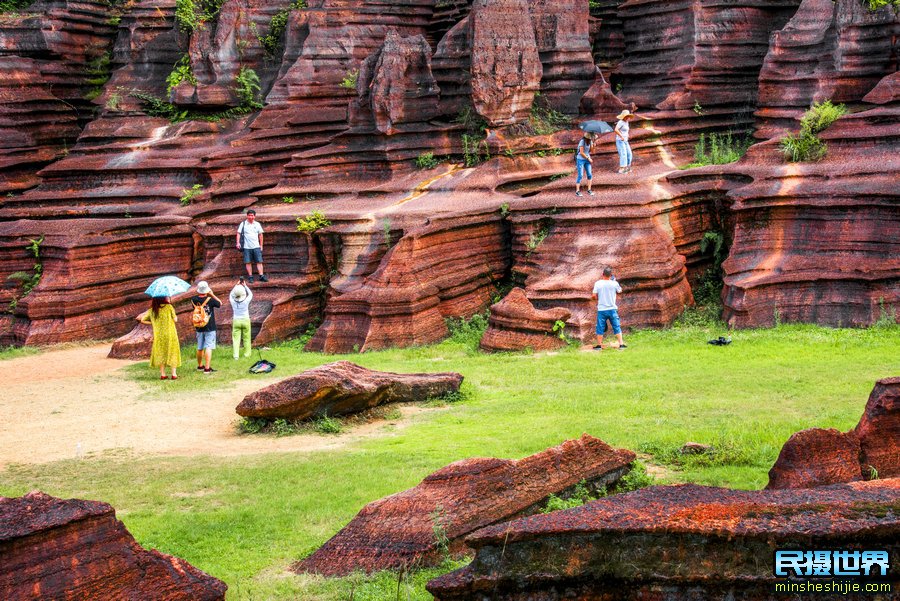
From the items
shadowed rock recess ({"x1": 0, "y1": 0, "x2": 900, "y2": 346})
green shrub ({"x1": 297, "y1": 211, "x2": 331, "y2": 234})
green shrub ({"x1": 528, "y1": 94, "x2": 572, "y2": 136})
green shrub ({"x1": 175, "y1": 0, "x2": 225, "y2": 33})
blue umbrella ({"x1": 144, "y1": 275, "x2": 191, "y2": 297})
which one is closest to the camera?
blue umbrella ({"x1": 144, "y1": 275, "x2": 191, "y2": 297})

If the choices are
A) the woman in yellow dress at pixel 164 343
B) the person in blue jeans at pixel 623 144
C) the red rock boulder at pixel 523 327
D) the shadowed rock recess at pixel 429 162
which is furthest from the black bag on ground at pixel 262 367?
the person in blue jeans at pixel 623 144

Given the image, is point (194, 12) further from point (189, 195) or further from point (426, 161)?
point (426, 161)

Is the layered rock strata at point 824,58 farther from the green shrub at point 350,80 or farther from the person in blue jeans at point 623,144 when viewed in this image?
the green shrub at point 350,80

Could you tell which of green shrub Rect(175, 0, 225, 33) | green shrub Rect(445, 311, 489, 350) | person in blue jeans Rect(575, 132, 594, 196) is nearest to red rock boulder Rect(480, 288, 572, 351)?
green shrub Rect(445, 311, 489, 350)

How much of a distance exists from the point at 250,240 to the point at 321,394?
917cm

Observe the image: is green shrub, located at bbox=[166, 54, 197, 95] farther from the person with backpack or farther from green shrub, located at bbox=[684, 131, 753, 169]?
green shrub, located at bbox=[684, 131, 753, 169]

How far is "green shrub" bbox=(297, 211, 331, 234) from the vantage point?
21.7 m

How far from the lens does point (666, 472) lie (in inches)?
385

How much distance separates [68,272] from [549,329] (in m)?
10.1

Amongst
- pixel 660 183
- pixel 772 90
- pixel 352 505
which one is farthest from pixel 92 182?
pixel 352 505

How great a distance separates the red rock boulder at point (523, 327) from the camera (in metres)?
17.6

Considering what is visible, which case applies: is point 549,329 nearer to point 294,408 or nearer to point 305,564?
point 294,408

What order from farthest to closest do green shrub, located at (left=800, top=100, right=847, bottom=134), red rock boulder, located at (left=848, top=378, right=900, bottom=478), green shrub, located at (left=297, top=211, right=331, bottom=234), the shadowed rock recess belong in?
green shrub, located at (left=297, top=211, right=331, bottom=234)
green shrub, located at (left=800, top=100, right=847, bottom=134)
the shadowed rock recess
red rock boulder, located at (left=848, top=378, right=900, bottom=478)

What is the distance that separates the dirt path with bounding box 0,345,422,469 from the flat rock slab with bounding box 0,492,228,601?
5229 millimetres
